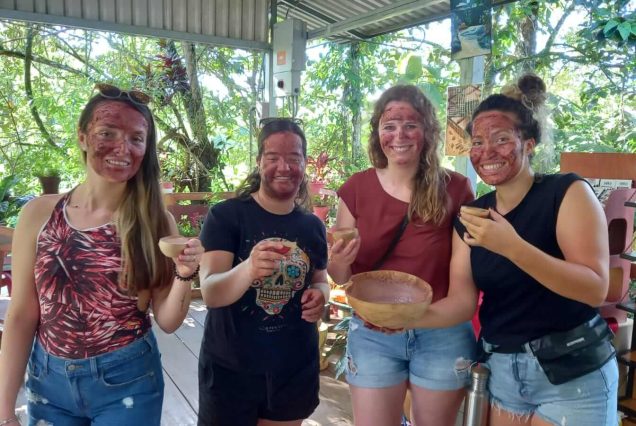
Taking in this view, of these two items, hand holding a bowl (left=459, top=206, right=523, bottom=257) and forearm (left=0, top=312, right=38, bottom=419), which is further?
forearm (left=0, top=312, right=38, bottom=419)

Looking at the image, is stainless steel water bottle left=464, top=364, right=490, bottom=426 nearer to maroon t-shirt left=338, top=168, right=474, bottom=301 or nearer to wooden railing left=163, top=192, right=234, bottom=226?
maroon t-shirt left=338, top=168, right=474, bottom=301

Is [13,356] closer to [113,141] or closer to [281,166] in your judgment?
[113,141]

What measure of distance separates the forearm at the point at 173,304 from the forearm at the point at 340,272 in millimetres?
563

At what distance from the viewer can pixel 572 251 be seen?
1.46m

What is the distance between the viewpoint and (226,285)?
1.61 meters

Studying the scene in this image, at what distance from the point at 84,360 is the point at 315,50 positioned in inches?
312

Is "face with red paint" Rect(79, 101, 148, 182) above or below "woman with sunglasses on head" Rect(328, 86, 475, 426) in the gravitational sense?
above

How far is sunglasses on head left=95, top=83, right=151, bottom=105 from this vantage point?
164cm

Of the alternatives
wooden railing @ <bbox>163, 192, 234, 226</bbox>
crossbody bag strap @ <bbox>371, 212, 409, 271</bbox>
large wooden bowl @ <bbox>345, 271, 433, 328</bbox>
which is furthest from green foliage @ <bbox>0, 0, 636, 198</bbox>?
large wooden bowl @ <bbox>345, 271, 433, 328</bbox>

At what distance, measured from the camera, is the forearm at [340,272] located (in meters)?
1.85

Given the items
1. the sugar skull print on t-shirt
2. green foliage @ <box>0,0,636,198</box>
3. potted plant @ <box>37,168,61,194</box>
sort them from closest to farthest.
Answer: the sugar skull print on t-shirt → potted plant @ <box>37,168,61,194</box> → green foliage @ <box>0,0,636,198</box>

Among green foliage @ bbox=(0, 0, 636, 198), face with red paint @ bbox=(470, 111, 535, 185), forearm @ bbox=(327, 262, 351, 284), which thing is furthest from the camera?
green foliage @ bbox=(0, 0, 636, 198)

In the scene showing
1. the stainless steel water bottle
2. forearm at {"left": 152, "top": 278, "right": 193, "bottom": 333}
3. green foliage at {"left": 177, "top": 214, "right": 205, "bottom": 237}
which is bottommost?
green foliage at {"left": 177, "top": 214, "right": 205, "bottom": 237}

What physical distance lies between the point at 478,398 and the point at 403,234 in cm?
65
